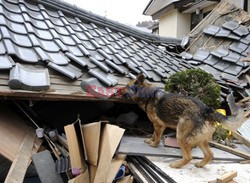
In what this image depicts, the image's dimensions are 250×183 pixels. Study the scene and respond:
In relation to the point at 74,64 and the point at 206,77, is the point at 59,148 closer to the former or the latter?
the point at 74,64

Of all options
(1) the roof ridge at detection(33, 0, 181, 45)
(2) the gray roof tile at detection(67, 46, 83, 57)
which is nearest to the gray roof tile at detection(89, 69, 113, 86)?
(2) the gray roof tile at detection(67, 46, 83, 57)

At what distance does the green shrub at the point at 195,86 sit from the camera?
12.6 ft

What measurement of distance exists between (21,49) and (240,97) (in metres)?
4.80

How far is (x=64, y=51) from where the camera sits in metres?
3.85


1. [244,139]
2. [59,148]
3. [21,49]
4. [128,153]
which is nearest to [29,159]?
[59,148]

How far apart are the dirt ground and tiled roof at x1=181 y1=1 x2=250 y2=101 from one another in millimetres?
2508

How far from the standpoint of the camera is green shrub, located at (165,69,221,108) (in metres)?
3.83

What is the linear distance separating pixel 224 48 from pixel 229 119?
4.83 m

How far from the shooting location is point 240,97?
5539 millimetres

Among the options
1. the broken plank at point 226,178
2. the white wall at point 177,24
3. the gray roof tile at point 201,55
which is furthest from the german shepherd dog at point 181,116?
the white wall at point 177,24

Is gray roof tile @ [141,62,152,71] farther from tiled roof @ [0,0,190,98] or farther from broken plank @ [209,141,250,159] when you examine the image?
broken plank @ [209,141,250,159]

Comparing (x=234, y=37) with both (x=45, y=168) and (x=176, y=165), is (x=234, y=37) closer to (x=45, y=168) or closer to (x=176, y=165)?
(x=176, y=165)

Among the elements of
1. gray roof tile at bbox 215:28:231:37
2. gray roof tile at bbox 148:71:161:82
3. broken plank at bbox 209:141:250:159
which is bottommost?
broken plank at bbox 209:141:250:159

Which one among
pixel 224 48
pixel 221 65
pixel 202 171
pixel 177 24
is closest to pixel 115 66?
pixel 202 171
